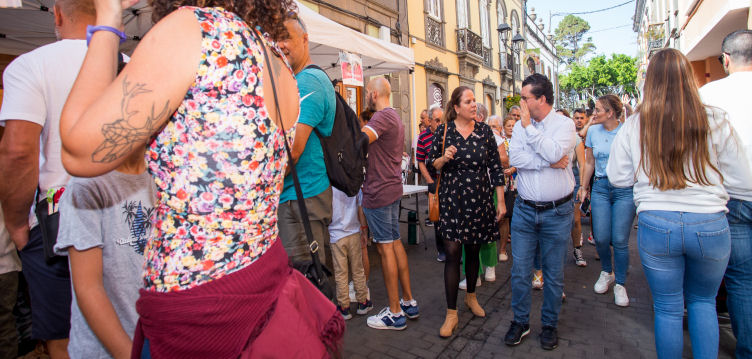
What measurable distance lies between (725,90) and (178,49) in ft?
10.3

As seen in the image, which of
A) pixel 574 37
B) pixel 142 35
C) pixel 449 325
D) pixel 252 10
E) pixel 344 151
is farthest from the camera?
pixel 574 37

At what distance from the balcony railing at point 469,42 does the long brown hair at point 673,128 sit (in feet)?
51.7

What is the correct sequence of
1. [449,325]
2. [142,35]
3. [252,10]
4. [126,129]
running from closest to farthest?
[126,129] → [252,10] → [449,325] → [142,35]

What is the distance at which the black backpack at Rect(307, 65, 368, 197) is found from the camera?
2.21 metres

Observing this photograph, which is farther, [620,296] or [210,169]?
[620,296]

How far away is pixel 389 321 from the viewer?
3.66 meters

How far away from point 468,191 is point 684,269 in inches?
62.8

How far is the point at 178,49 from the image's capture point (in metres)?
0.98

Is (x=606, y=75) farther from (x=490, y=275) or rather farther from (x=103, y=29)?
(x=103, y=29)

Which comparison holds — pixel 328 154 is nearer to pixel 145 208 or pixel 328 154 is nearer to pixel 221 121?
pixel 145 208

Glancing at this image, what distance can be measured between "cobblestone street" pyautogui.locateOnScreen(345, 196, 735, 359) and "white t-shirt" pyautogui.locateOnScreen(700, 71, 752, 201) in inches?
53.0

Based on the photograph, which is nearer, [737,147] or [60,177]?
[60,177]

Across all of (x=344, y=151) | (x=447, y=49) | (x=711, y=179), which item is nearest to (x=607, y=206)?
(x=711, y=179)

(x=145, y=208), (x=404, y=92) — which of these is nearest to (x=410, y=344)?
(x=145, y=208)
